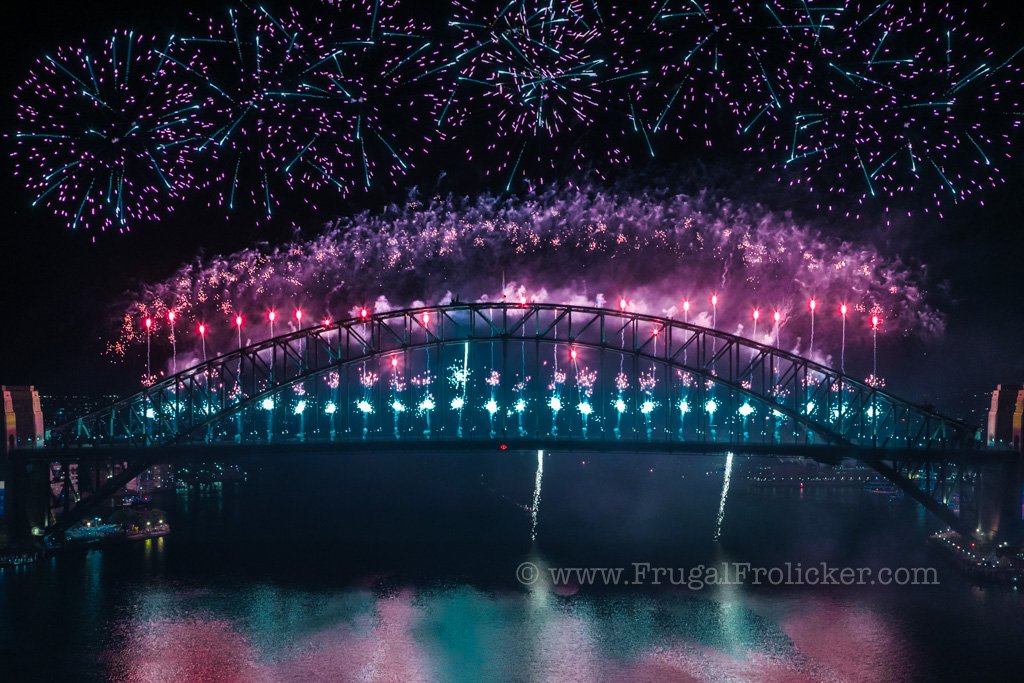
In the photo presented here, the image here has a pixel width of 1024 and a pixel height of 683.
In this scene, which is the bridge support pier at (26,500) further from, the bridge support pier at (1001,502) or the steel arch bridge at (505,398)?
the bridge support pier at (1001,502)

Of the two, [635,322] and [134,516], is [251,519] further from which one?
[635,322]
